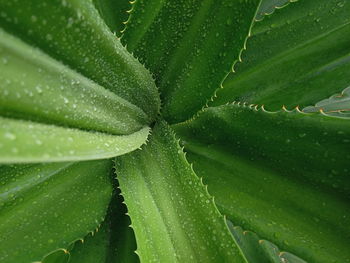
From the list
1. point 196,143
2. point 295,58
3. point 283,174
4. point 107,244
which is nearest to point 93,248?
point 107,244

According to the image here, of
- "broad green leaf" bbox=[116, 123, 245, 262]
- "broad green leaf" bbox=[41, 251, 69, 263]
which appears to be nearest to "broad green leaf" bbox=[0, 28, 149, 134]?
"broad green leaf" bbox=[116, 123, 245, 262]

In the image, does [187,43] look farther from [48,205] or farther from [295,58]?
[48,205]

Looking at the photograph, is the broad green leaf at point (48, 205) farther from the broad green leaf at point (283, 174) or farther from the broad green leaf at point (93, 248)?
the broad green leaf at point (283, 174)

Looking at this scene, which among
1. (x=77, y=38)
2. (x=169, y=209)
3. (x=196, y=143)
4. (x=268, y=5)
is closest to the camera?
(x=77, y=38)

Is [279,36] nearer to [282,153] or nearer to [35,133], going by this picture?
[282,153]

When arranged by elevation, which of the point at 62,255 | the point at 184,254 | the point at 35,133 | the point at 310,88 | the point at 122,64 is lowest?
the point at 62,255

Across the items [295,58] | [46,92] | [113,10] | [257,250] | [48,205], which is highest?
[295,58]

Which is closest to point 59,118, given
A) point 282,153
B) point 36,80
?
point 36,80
